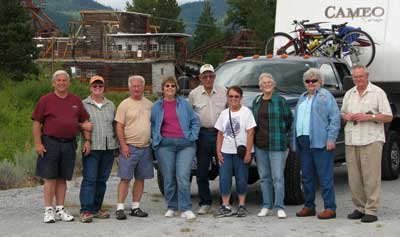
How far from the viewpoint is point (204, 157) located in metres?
8.38

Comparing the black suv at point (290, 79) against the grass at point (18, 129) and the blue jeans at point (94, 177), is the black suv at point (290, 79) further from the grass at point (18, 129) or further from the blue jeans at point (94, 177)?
the grass at point (18, 129)

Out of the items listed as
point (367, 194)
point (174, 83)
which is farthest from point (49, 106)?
point (367, 194)

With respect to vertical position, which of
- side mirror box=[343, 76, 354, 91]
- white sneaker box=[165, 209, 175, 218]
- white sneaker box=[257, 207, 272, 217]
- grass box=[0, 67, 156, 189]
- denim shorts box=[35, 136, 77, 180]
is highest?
side mirror box=[343, 76, 354, 91]

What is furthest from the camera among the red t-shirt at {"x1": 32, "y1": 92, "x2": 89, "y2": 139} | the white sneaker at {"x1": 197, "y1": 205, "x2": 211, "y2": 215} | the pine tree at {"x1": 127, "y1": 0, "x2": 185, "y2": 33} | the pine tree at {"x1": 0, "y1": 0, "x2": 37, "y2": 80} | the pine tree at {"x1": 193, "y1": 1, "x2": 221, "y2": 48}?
the pine tree at {"x1": 127, "y1": 0, "x2": 185, "y2": 33}

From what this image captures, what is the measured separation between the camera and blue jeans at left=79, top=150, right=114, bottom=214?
26.2ft

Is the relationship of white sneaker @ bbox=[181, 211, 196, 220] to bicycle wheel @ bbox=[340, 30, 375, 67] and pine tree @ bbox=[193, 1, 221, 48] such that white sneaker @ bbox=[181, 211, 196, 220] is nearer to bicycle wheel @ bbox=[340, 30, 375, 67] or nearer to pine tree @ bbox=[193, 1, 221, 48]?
bicycle wheel @ bbox=[340, 30, 375, 67]

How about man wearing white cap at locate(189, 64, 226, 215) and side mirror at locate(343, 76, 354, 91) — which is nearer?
man wearing white cap at locate(189, 64, 226, 215)

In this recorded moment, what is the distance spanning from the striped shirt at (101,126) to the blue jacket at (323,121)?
7.50 ft

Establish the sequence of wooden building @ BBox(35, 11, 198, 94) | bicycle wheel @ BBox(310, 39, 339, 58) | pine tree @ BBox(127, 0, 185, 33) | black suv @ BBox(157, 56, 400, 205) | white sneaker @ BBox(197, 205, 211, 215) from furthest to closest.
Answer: pine tree @ BBox(127, 0, 185, 33) → wooden building @ BBox(35, 11, 198, 94) → bicycle wheel @ BBox(310, 39, 339, 58) → black suv @ BBox(157, 56, 400, 205) → white sneaker @ BBox(197, 205, 211, 215)

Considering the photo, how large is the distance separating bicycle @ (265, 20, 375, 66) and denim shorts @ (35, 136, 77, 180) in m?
6.00

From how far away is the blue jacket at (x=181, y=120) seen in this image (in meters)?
8.04

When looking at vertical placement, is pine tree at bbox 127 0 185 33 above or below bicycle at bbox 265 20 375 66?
above

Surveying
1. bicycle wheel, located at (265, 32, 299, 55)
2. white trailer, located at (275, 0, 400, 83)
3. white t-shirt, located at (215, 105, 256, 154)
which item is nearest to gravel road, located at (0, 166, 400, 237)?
white t-shirt, located at (215, 105, 256, 154)

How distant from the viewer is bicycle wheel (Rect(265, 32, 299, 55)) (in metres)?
12.9
